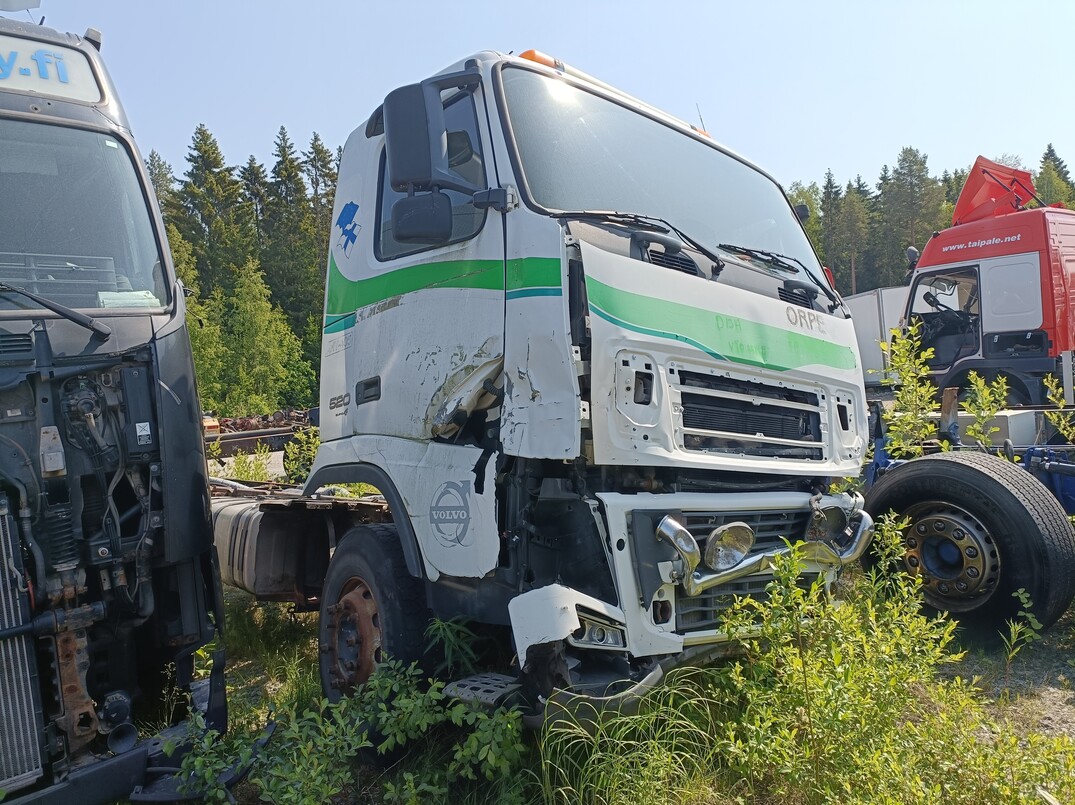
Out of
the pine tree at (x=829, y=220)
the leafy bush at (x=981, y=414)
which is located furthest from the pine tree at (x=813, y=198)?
the leafy bush at (x=981, y=414)

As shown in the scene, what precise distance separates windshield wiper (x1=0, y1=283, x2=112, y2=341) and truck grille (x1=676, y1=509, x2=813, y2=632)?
2682 mm

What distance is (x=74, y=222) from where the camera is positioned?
3816 mm

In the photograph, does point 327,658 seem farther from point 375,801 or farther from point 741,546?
point 741,546

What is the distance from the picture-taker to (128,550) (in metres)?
3.44

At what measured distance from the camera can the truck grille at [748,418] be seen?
10.2ft

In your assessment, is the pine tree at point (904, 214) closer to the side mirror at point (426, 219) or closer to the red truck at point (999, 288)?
the red truck at point (999, 288)

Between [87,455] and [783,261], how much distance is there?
11.6 feet

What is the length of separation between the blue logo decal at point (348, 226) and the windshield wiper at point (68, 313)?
1.26 metres

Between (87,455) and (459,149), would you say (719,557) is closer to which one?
(459,149)

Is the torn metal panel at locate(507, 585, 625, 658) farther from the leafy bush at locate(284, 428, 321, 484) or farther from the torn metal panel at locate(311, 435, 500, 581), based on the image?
the leafy bush at locate(284, 428, 321, 484)

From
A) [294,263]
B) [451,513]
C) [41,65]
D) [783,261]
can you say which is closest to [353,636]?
[451,513]

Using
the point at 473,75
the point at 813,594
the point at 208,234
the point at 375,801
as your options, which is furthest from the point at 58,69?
the point at 208,234

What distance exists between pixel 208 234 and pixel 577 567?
51265 millimetres

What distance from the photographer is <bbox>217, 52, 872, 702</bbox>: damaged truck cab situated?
9.17 feet
